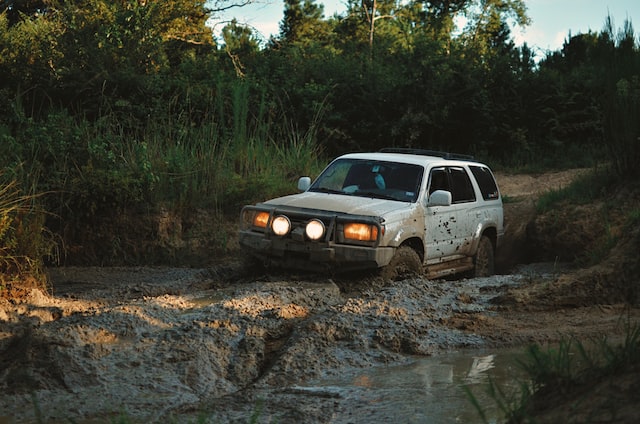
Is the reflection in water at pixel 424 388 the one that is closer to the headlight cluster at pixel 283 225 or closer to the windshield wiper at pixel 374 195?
the headlight cluster at pixel 283 225

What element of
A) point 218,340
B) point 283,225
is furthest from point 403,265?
point 218,340

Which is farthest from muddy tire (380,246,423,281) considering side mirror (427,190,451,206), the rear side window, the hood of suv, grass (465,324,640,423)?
grass (465,324,640,423)

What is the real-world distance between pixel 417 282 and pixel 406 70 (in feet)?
39.4

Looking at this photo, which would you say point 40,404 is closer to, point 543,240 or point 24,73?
point 543,240

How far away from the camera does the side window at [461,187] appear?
11109 mm

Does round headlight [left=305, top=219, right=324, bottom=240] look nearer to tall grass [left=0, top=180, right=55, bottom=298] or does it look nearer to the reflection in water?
the reflection in water

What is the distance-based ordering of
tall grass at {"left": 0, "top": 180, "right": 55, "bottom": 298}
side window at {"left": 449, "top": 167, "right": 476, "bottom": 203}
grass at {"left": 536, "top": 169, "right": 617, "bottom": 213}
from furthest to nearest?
1. grass at {"left": 536, "top": 169, "right": 617, "bottom": 213}
2. side window at {"left": 449, "top": 167, "right": 476, "bottom": 203}
3. tall grass at {"left": 0, "top": 180, "right": 55, "bottom": 298}

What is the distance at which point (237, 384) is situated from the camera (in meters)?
6.38

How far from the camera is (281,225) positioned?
9445 mm

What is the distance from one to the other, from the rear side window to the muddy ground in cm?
148

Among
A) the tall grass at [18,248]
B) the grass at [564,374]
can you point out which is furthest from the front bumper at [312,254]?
the grass at [564,374]

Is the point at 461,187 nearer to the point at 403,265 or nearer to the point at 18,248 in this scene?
the point at 403,265

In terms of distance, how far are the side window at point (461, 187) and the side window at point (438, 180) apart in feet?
0.56

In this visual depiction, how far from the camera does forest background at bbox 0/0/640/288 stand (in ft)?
40.5
